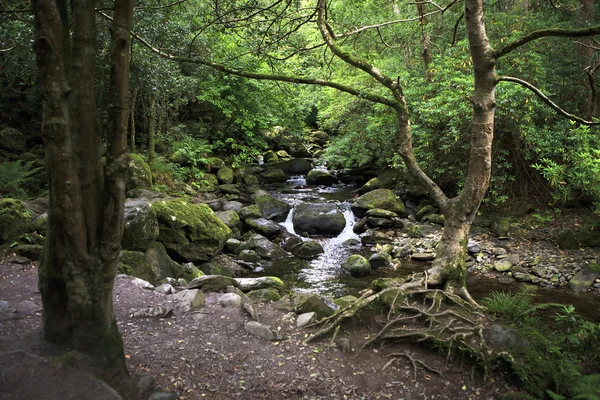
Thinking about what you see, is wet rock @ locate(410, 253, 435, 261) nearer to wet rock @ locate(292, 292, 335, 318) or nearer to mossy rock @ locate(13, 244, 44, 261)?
wet rock @ locate(292, 292, 335, 318)

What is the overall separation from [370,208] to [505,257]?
5085 mm

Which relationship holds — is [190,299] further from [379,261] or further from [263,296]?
[379,261]

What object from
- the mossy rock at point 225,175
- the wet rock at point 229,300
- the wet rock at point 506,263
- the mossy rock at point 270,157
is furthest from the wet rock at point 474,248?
the mossy rock at point 270,157

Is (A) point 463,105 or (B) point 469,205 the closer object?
(B) point 469,205

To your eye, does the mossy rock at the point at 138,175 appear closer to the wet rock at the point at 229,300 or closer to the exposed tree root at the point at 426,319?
the wet rock at the point at 229,300

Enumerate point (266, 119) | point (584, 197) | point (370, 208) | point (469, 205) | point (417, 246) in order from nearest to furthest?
point (469, 205), point (584, 197), point (417, 246), point (370, 208), point (266, 119)

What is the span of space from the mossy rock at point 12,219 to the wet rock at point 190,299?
10.5 feet

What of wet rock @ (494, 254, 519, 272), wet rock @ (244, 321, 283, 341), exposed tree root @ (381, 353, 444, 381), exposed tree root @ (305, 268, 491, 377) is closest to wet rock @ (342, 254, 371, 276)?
wet rock @ (494, 254, 519, 272)

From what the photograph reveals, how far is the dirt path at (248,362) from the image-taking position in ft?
11.5

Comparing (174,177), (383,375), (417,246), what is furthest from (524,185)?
(174,177)

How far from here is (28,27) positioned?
8.00 m

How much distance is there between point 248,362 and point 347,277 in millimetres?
5614

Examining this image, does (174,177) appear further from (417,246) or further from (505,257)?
(505,257)

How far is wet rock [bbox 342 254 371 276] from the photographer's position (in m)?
9.65
